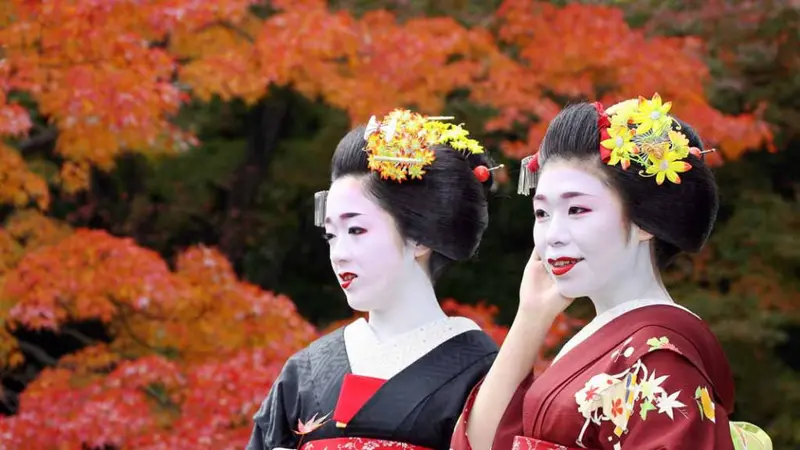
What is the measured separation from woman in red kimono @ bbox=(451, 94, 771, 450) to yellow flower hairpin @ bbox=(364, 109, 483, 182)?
545mm

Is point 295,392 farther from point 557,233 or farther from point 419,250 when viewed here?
point 557,233

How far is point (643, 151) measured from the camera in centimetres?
283

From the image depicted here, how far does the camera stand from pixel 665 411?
8.64 feet

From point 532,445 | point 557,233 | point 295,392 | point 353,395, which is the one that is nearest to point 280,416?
point 295,392

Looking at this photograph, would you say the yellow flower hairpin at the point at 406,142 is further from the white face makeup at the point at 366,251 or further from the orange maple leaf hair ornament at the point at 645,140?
the orange maple leaf hair ornament at the point at 645,140

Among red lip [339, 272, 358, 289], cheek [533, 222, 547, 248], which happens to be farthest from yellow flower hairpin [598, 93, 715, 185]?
red lip [339, 272, 358, 289]

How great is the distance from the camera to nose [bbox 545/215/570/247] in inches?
113

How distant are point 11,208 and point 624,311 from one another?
5294 millimetres

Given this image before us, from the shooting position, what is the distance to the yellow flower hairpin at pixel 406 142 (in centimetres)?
348

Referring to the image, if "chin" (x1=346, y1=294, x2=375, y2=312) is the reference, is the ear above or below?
above

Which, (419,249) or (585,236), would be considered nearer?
(585,236)

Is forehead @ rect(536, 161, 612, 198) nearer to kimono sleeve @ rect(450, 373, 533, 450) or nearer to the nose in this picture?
the nose

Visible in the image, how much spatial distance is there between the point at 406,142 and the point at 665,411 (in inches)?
48.7

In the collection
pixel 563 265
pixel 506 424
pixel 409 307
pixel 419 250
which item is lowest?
pixel 506 424
